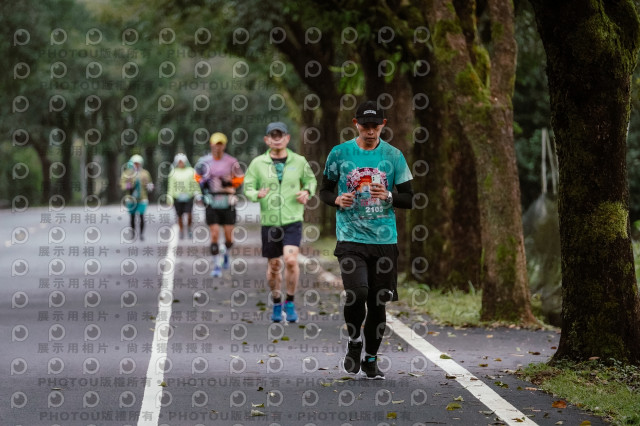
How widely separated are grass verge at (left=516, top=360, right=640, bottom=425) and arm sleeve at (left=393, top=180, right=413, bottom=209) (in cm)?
159

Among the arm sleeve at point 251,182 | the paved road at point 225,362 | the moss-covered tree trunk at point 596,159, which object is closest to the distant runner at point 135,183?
the paved road at point 225,362

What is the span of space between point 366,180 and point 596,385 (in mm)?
2191

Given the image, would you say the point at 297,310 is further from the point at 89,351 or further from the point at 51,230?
the point at 51,230

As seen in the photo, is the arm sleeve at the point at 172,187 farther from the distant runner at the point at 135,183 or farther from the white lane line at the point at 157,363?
the white lane line at the point at 157,363

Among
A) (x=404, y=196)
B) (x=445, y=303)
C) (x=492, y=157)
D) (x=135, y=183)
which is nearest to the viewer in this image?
(x=404, y=196)

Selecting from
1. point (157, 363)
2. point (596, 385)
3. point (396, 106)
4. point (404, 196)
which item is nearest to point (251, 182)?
point (157, 363)

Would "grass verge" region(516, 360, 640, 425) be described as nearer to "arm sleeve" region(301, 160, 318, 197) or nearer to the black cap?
the black cap

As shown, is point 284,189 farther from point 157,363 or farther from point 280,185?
point 157,363

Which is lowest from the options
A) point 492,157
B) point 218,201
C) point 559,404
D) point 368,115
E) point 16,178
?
point 559,404

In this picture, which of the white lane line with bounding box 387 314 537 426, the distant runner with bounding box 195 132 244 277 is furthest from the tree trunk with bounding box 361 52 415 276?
the white lane line with bounding box 387 314 537 426

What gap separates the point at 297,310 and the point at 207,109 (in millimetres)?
62397

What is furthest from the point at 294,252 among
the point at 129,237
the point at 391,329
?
the point at 129,237

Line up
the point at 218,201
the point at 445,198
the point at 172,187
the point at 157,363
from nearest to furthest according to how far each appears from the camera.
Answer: the point at 157,363
the point at 445,198
the point at 218,201
the point at 172,187

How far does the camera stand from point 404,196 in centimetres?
1004
